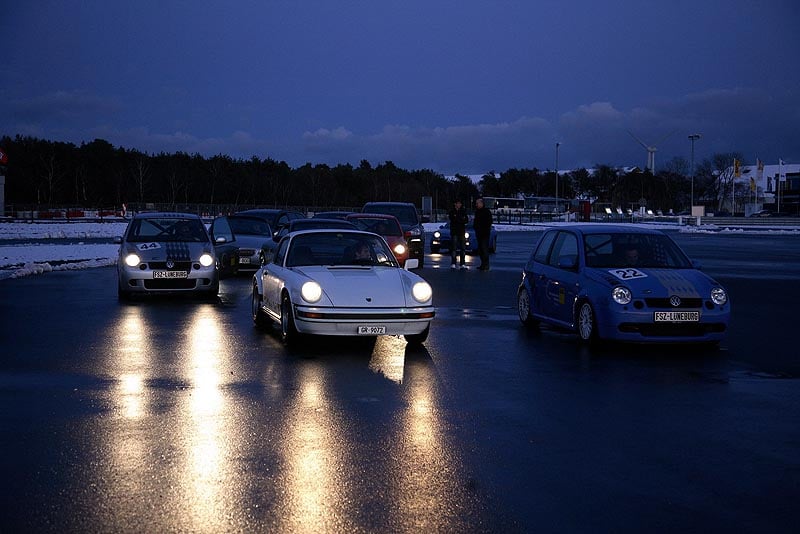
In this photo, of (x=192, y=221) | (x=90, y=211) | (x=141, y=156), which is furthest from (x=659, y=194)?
(x=192, y=221)

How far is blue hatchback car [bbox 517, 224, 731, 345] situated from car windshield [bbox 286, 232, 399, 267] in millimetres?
2116

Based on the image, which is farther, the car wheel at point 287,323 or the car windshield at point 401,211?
the car windshield at point 401,211

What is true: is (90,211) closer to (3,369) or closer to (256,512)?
(3,369)

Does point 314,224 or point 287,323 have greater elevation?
point 314,224

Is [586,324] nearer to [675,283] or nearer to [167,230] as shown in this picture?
[675,283]

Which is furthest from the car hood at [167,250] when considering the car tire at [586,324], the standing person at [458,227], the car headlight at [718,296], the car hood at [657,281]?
the standing person at [458,227]

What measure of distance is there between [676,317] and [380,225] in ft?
43.5

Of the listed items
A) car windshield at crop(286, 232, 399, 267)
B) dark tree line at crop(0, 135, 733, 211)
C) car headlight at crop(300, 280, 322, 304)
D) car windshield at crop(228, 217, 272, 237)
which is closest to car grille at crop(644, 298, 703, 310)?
car windshield at crop(286, 232, 399, 267)

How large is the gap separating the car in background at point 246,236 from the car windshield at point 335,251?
352 inches

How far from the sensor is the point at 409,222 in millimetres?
26484

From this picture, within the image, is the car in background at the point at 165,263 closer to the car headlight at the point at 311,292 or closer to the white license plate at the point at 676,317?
the car headlight at the point at 311,292

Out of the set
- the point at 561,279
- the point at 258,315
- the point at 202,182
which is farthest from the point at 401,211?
the point at 202,182

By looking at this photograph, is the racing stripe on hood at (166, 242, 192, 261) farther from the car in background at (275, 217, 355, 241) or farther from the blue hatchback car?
the blue hatchback car

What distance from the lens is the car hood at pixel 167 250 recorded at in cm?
1587
